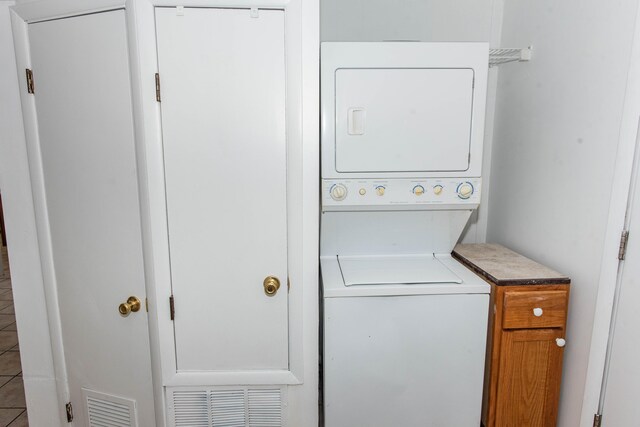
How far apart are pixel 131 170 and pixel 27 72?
57cm

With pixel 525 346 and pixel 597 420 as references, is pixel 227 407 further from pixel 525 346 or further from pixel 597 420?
pixel 597 420

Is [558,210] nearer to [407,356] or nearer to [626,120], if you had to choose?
[626,120]

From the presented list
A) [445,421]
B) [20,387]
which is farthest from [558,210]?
[20,387]

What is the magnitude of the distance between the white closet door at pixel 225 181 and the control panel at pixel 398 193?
0.33 m

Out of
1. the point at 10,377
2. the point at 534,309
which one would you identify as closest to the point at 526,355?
the point at 534,309

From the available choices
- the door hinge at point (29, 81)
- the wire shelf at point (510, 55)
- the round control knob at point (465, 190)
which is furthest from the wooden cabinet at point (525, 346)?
the door hinge at point (29, 81)

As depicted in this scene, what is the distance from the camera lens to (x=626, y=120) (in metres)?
1.44

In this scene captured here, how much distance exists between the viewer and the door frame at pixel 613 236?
1.41m

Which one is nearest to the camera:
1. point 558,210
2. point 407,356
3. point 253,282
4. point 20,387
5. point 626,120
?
point 626,120

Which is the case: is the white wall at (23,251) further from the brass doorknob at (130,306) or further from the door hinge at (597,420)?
the door hinge at (597,420)

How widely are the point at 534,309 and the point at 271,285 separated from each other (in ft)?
3.76

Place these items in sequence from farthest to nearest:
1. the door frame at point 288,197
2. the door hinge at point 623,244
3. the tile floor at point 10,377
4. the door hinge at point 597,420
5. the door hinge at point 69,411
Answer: the tile floor at point 10,377, the door hinge at point 69,411, the door hinge at point 597,420, the door hinge at point 623,244, the door frame at point 288,197

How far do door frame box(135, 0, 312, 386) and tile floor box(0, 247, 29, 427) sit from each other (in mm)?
1303

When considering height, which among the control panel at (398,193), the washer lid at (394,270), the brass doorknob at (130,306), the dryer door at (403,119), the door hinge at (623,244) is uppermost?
the dryer door at (403,119)
